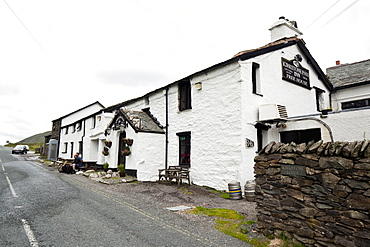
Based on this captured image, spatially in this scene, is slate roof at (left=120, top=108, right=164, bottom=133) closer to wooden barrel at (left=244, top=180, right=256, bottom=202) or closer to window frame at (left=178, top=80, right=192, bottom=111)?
window frame at (left=178, top=80, right=192, bottom=111)

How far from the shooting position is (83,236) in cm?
491

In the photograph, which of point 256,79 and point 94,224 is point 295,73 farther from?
point 94,224

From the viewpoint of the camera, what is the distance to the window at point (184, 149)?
13.1m

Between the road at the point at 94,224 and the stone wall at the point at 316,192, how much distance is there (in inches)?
43.2

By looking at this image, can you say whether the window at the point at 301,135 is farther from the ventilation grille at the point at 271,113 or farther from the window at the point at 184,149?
the window at the point at 184,149

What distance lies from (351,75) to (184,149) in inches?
472

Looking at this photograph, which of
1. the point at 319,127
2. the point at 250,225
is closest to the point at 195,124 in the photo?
the point at 319,127

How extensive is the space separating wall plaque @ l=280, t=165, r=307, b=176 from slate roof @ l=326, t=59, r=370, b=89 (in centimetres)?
1208

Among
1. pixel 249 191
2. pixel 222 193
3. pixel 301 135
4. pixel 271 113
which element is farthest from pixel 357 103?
pixel 222 193

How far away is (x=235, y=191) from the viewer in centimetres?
930

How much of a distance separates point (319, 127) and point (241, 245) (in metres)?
7.58

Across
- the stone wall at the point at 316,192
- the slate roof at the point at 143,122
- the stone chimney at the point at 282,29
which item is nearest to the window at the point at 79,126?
the slate roof at the point at 143,122

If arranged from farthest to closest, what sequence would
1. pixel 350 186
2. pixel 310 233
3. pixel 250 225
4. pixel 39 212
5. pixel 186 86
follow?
pixel 186 86 < pixel 39 212 < pixel 250 225 < pixel 310 233 < pixel 350 186

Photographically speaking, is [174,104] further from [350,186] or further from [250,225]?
[350,186]
